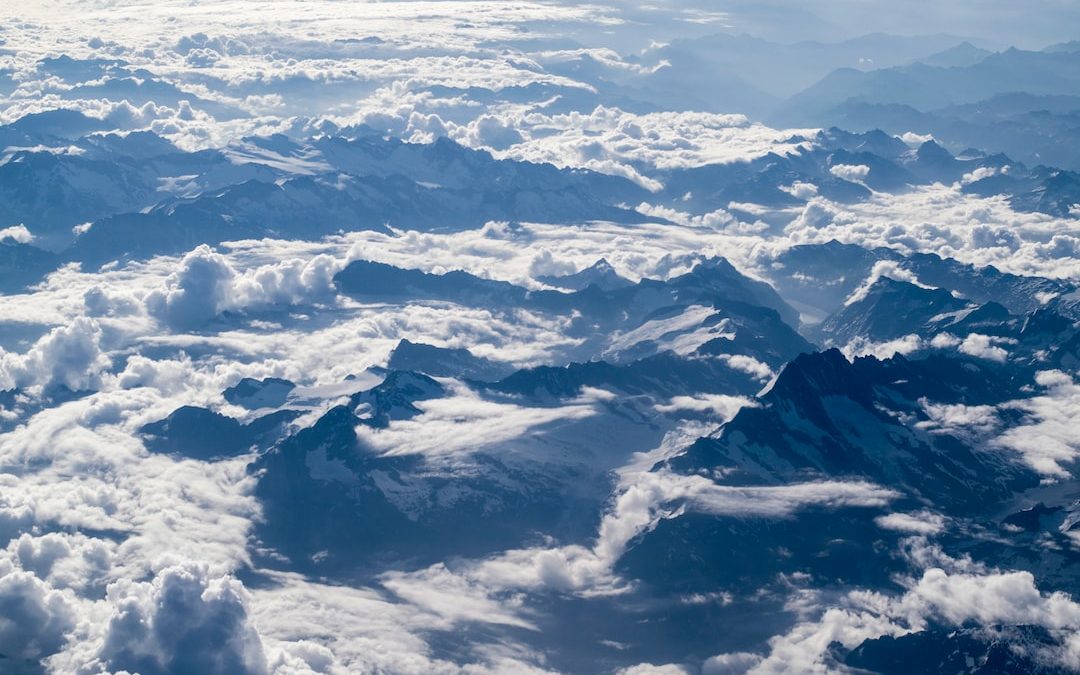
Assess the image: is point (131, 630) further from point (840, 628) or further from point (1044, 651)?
point (1044, 651)

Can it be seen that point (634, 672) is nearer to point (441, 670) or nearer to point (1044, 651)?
point (441, 670)

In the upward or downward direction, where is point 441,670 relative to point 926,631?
downward

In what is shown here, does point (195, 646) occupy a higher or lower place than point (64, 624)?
higher

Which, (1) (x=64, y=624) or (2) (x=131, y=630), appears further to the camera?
(1) (x=64, y=624)

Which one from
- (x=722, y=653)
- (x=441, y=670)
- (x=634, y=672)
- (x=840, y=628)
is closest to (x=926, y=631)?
(x=840, y=628)

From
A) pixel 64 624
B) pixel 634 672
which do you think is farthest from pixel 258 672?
pixel 634 672

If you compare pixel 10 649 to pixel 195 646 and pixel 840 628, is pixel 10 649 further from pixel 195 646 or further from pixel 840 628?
pixel 840 628

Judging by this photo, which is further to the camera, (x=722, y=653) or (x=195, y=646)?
(x=722, y=653)
